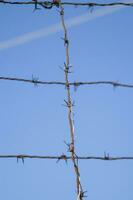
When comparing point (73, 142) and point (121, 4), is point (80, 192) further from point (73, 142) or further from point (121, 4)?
point (121, 4)

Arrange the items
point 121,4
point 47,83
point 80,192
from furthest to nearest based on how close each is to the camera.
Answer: point 121,4 → point 47,83 → point 80,192

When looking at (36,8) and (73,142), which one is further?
(36,8)

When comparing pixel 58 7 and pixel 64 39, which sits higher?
pixel 58 7

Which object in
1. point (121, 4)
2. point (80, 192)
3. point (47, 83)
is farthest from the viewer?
point (121, 4)

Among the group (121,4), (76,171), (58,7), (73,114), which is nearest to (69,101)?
(73,114)

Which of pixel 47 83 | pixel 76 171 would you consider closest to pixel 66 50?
pixel 47 83

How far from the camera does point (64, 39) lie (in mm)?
3246

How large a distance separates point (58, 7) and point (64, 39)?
27cm

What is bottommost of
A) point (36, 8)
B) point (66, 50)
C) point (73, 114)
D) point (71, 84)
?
point (73, 114)

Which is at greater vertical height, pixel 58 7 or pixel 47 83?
pixel 58 7

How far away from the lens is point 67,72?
10.5ft

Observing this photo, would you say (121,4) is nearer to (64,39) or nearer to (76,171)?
(64,39)

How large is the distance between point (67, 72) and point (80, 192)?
0.87 m

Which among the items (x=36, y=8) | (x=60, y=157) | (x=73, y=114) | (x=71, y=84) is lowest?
(x=60, y=157)
